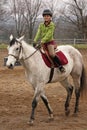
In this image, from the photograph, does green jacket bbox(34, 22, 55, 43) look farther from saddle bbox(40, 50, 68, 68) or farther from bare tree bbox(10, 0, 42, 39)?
bare tree bbox(10, 0, 42, 39)

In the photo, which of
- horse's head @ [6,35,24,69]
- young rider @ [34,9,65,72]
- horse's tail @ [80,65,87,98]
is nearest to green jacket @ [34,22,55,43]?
young rider @ [34,9,65,72]

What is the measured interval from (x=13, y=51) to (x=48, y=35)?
86 centimetres

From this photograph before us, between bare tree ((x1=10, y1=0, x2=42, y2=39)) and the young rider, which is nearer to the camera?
the young rider

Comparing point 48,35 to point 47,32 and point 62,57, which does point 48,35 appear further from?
point 62,57

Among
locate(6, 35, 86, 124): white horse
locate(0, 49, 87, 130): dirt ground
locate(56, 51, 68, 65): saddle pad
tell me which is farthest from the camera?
locate(56, 51, 68, 65): saddle pad

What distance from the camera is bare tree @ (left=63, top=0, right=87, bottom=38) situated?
46.2 metres

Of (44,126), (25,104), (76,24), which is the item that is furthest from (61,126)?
(76,24)

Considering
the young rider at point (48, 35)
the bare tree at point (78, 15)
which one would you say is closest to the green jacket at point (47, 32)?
the young rider at point (48, 35)

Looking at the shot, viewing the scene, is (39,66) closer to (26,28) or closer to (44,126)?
(44,126)

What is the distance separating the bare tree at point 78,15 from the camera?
46.2 m

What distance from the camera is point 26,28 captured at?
4875 centimetres

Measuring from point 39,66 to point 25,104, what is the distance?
190 cm

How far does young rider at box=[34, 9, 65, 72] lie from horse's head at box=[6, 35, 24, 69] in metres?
0.57

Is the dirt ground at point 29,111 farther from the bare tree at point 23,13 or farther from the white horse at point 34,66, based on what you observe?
the bare tree at point 23,13
